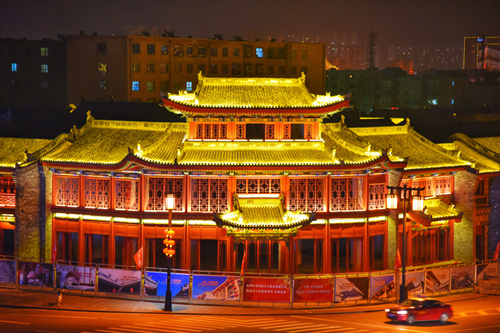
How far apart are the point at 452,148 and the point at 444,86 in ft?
293

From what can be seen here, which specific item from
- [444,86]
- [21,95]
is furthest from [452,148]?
[444,86]

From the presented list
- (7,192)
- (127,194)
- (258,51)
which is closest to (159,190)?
(127,194)

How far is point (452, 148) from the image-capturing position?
51219 mm

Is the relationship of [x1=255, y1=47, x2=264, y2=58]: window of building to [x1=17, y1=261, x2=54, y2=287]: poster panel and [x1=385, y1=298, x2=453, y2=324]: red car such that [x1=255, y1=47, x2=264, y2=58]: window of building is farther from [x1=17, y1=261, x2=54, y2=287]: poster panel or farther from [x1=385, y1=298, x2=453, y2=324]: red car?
[x1=385, y1=298, x2=453, y2=324]: red car

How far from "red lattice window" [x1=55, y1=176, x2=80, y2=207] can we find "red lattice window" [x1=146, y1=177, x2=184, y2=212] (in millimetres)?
5063

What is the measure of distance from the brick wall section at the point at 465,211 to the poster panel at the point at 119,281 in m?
22.8

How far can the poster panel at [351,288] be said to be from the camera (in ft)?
117

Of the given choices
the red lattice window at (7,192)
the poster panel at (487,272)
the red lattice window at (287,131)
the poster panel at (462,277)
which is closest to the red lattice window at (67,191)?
the red lattice window at (7,192)

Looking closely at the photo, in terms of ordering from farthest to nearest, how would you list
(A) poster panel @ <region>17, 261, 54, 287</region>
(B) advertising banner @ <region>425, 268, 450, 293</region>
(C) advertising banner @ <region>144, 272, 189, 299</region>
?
1. (A) poster panel @ <region>17, 261, 54, 287</region>
2. (B) advertising banner @ <region>425, 268, 450, 293</region>
3. (C) advertising banner @ <region>144, 272, 189, 299</region>

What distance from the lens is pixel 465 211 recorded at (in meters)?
47.6

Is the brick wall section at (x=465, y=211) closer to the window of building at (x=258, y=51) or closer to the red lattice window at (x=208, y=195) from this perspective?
the red lattice window at (x=208, y=195)

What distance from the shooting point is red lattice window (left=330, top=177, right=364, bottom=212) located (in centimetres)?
4200

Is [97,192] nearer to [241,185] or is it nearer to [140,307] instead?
[241,185]

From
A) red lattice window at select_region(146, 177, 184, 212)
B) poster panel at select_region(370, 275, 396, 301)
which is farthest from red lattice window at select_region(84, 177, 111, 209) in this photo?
poster panel at select_region(370, 275, 396, 301)
